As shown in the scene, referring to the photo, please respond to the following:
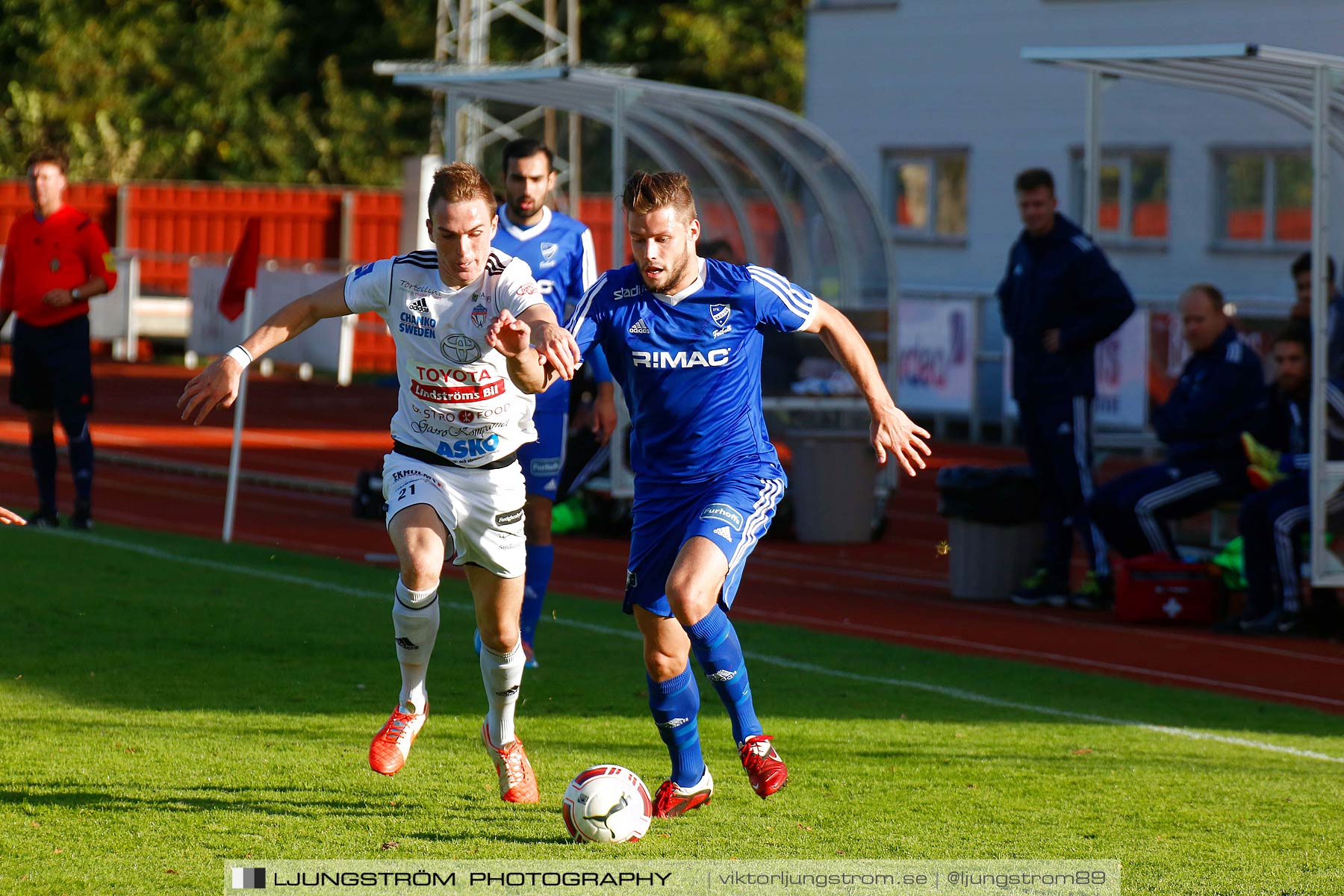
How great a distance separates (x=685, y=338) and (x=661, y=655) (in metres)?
1.00

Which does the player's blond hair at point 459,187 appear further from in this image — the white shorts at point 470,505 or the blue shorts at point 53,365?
the blue shorts at point 53,365

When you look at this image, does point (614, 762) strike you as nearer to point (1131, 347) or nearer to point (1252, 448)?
point (1252, 448)

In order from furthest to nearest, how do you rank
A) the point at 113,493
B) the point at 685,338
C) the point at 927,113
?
the point at 927,113 → the point at 113,493 → the point at 685,338

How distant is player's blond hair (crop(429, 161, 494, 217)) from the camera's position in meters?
5.52

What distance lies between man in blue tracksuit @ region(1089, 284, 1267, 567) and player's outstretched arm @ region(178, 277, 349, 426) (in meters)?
6.38

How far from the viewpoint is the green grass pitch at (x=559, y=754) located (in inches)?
202

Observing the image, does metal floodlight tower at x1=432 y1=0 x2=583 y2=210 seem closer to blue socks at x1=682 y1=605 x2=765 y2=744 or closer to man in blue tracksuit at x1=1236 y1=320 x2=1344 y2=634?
man in blue tracksuit at x1=1236 y1=320 x2=1344 y2=634

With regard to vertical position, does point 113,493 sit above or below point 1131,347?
below

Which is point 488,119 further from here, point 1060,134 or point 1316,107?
point 1316,107

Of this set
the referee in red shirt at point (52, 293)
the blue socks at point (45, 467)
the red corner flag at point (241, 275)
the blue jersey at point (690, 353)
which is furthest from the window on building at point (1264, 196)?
the blue jersey at point (690, 353)

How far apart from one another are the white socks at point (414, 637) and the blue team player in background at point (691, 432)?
69 centimetres

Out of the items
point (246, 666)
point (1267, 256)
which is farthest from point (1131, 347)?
point (246, 666)

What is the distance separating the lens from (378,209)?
107 feet

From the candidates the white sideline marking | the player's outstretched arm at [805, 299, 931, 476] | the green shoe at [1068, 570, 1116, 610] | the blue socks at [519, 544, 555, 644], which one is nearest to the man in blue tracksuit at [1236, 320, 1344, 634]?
the green shoe at [1068, 570, 1116, 610]
